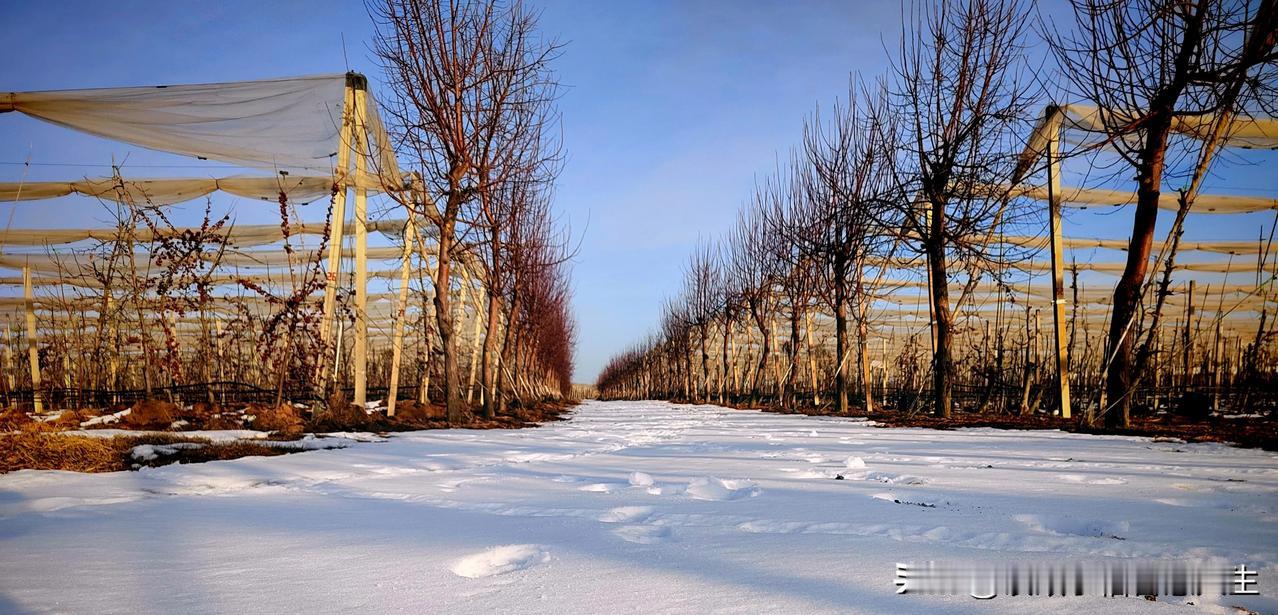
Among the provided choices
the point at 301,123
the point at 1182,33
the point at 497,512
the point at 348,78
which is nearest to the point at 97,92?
the point at 301,123

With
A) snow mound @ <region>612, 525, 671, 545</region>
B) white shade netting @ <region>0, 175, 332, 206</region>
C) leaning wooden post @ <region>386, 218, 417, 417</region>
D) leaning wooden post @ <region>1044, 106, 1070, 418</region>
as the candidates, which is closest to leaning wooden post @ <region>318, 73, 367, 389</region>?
white shade netting @ <region>0, 175, 332, 206</region>

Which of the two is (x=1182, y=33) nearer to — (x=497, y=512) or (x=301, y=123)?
(x=497, y=512)

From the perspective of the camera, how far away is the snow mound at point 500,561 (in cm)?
138

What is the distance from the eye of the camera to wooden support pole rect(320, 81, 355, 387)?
24.6 ft

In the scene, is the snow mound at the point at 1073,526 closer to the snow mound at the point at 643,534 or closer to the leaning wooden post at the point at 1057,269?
the snow mound at the point at 643,534

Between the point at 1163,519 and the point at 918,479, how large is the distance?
92cm

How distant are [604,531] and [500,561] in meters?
0.36

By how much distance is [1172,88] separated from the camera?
4.84 metres

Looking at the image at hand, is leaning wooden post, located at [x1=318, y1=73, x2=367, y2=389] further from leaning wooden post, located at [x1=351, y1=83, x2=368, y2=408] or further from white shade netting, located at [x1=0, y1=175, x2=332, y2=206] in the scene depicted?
white shade netting, located at [x1=0, y1=175, x2=332, y2=206]

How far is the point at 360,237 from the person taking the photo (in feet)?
26.6

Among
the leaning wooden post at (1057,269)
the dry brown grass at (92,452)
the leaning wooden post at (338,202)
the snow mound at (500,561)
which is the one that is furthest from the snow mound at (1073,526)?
the leaning wooden post at (338,202)

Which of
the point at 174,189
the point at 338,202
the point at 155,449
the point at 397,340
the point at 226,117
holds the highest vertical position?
the point at 226,117

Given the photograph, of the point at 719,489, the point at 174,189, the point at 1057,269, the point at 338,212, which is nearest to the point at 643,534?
the point at 719,489

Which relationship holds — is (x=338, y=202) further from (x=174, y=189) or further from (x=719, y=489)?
(x=719, y=489)
